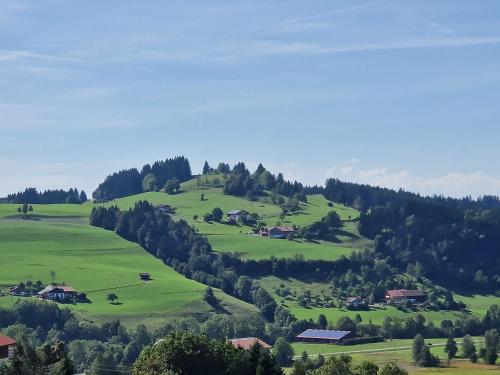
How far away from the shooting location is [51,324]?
619ft

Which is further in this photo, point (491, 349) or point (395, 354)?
point (395, 354)

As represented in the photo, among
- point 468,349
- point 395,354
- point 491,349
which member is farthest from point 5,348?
point 468,349

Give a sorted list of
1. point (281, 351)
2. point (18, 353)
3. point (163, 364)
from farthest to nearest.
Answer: point (281, 351) → point (163, 364) → point (18, 353)

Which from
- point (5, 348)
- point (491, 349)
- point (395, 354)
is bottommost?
point (395, 354)

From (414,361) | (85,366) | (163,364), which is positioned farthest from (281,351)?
(163,364)

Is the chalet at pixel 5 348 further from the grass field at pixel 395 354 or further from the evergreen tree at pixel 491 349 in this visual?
the evergreen tree at pixel 491 349

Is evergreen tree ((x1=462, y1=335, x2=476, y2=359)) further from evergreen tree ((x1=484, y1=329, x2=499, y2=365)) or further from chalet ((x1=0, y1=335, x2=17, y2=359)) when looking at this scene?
chalet ((x1=0, y1=335, x2=17, y2=359))

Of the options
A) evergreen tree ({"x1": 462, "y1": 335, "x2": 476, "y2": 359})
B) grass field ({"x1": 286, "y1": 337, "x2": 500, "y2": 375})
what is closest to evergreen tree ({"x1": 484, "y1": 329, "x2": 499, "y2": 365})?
grass field ({"x1": 286, "y1": 337, "x2": 500, "y2": 375})

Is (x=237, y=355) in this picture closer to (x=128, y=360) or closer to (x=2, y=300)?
(x=128, y=360)

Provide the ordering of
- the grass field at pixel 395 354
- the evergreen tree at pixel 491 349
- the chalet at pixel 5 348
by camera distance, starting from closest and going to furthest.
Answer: the chalet at pixel 5 348, the grass field at pixel 395 354, the evergreen tree at pixel 491 349

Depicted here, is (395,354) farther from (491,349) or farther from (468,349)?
(491,349)

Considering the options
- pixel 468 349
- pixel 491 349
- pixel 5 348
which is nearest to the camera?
pixel 5 348

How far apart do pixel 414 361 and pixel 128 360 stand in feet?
157

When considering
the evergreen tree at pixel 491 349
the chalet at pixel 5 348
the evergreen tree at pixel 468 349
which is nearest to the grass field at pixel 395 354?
the evergreen tree at pixel 468 349
